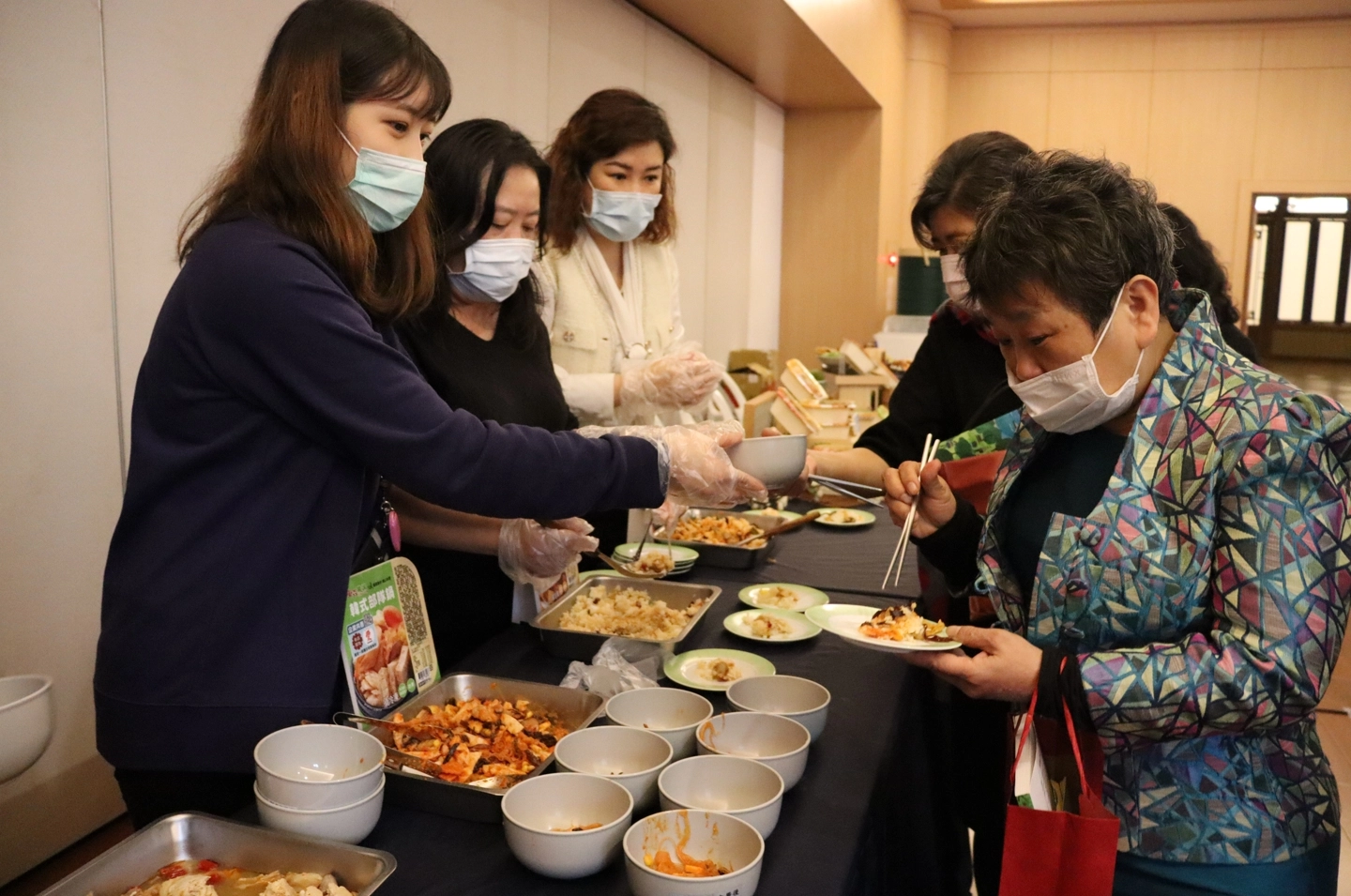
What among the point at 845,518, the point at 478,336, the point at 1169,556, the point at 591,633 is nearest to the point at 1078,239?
the point at 1169,556

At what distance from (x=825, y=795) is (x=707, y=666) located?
44 centimetres

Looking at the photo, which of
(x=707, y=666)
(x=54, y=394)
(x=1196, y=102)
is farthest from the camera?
(x=1196, y=102)

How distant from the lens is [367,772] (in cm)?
110

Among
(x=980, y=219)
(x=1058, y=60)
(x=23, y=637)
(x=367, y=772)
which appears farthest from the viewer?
(x=1058, y=60)

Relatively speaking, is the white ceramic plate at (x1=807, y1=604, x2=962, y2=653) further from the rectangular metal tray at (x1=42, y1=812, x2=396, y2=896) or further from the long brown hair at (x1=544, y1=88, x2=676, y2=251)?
the long brown hair at (x1=544, y1=88, x2=676, y2=251)

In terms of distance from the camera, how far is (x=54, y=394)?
2.24 metres

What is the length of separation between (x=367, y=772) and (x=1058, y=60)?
904 cm

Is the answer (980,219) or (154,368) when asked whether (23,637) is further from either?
(980,219)

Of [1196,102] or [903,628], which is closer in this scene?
[903,628]

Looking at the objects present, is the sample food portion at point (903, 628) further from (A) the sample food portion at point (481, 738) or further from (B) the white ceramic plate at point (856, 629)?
(A) the sample food portion at point (481, 738)

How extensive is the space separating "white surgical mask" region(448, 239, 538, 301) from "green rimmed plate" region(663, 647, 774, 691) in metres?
0.80

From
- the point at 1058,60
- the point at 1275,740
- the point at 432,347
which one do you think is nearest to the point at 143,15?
the point at 432,347

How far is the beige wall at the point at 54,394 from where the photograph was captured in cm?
211

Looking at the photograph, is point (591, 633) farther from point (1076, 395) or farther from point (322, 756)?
point (1076, 395)
